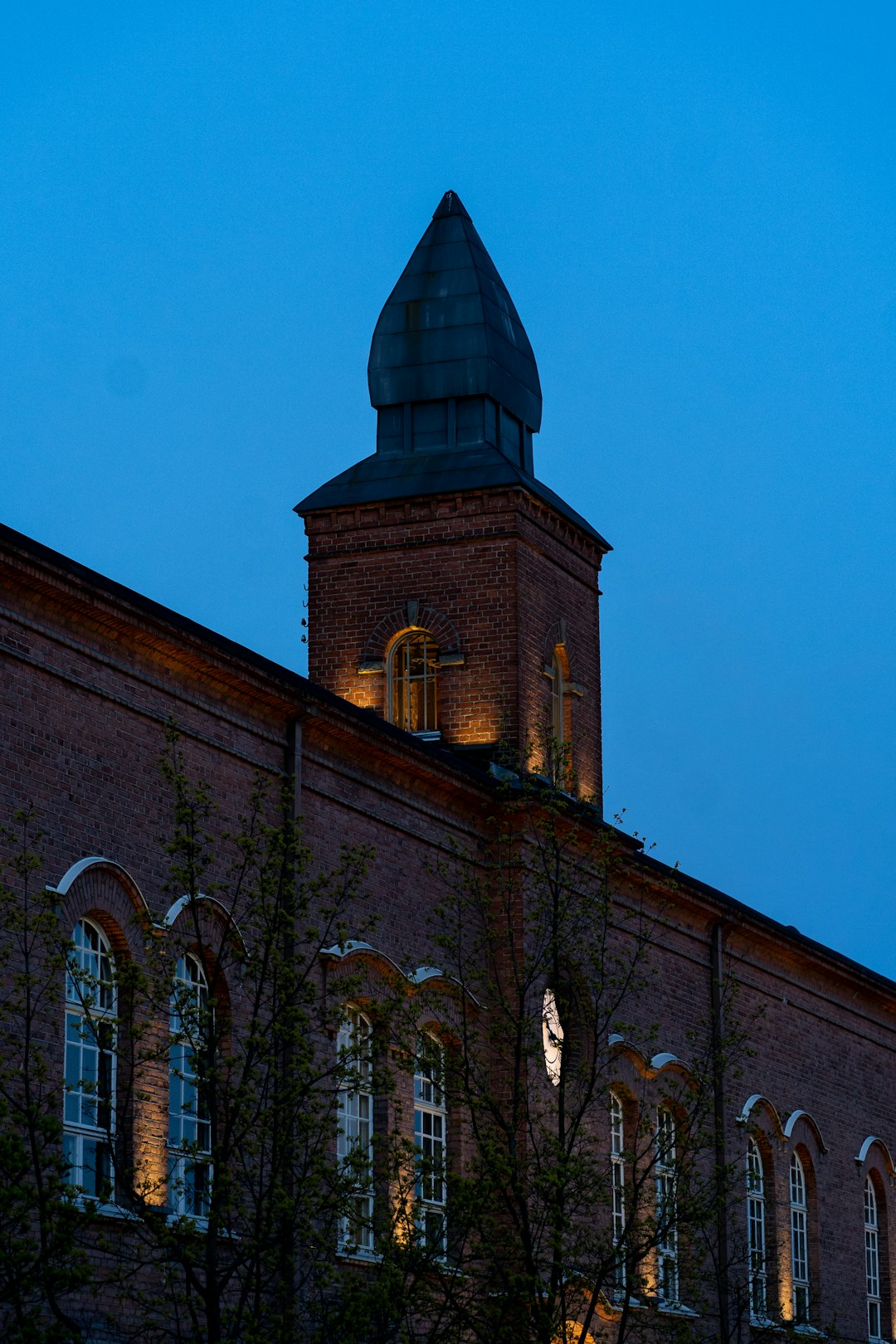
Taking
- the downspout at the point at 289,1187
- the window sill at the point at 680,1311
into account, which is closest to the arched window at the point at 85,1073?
the downspout at the point at 289,1187

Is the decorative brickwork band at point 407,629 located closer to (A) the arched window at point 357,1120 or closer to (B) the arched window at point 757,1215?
(B) the arched window at point 757,1215

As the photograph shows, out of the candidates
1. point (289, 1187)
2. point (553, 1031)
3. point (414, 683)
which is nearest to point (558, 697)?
point (414, 683)

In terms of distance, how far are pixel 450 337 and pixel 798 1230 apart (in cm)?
1512

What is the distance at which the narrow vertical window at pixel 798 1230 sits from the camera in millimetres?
37000

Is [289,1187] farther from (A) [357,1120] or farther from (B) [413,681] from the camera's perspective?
(B) [413,681]

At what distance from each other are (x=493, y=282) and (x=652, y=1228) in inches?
777

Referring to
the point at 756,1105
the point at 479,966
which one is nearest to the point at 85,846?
the point at 479,966

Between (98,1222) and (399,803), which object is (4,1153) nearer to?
(98,1222)

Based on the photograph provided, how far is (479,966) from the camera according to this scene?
96.3ft

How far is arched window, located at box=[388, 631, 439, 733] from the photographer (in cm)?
3541

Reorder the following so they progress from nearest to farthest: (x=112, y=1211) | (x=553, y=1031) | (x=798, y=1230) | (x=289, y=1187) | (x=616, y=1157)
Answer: (x=289, y=1187) → (x=112, y=1211) → (x=553, y=1031) → (x=616, y=1157) → (x=798, y=1230)

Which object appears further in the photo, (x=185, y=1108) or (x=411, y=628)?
(x=411, y=628)

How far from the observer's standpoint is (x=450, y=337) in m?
37.4

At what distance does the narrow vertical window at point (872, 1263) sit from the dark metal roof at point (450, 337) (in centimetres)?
1447
